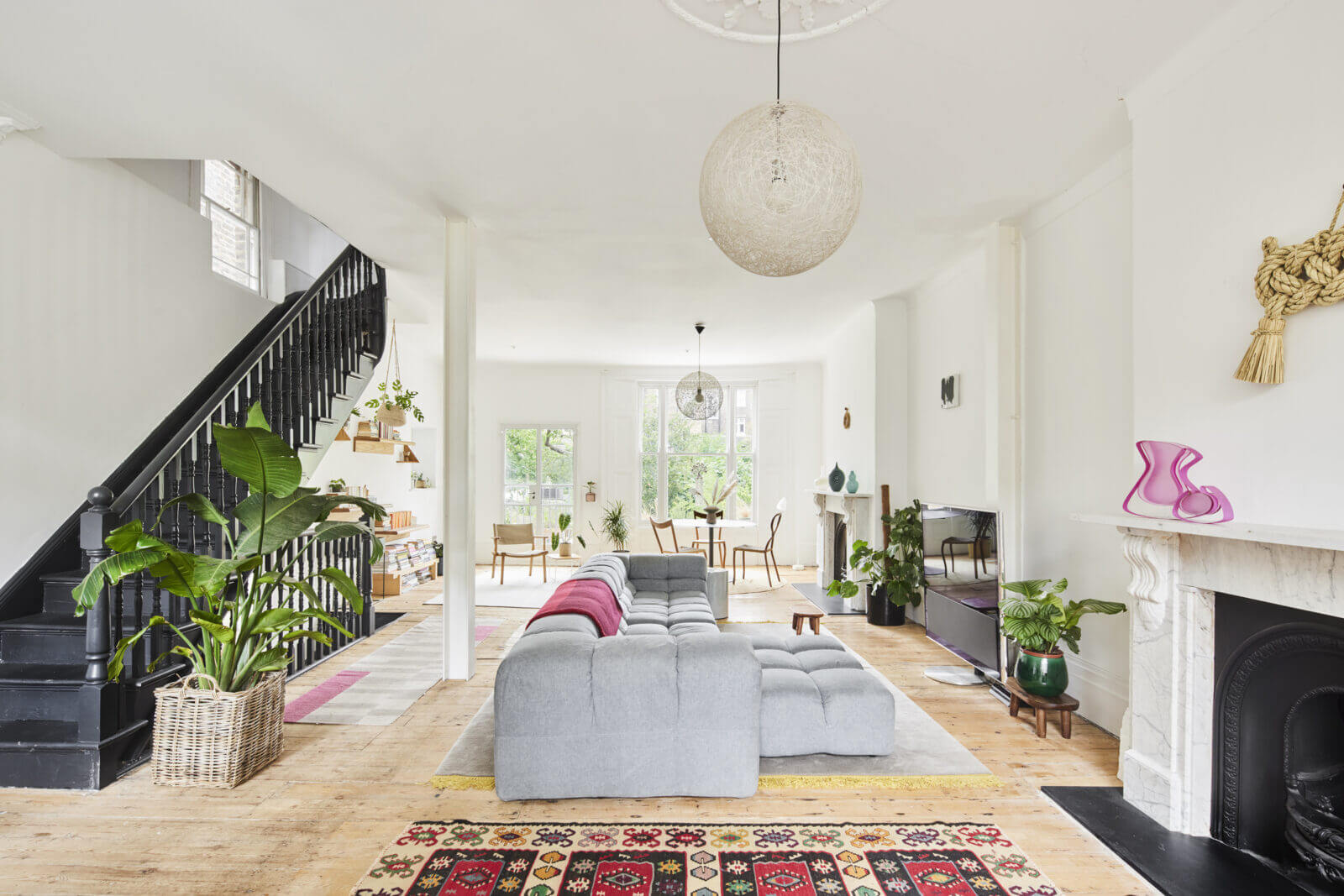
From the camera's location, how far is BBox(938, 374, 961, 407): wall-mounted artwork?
5.50 meters

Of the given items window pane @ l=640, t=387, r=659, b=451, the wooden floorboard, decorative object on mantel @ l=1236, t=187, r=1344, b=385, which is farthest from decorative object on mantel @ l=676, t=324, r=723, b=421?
decorative object on mantel @ l=1236, t=187, r=1344, b=385

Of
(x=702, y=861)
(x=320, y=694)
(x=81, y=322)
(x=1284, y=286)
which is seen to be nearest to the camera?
(x=1284, y=286)

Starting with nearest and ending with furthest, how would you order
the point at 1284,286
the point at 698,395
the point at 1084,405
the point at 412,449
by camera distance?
the point at 1284,286, the point at 1084,405, the point at 698,395, the point at 412,449

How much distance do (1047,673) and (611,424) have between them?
7718mm

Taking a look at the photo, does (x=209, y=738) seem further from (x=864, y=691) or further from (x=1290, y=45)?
(x=1290, y=45)

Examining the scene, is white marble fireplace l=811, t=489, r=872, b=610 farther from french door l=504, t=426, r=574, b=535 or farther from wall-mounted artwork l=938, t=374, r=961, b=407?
french door l=504, t=426, r=574, b=535

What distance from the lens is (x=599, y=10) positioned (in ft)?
8.16

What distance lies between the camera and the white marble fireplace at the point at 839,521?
6.99 metres

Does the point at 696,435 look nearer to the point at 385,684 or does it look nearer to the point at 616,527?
the point at 616,527

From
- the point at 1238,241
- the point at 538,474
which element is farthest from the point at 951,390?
the point at 538,474

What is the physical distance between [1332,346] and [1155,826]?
6.12 feet

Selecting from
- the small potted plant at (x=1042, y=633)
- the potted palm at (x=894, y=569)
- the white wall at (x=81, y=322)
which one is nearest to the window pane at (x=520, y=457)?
the potted palm at (x=894, y=569)

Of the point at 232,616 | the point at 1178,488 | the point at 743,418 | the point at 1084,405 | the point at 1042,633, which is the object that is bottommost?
the point at 1042,633

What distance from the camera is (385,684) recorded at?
4.56m
